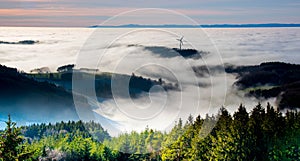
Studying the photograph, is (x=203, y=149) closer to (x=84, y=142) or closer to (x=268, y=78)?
(x=84, y=142)

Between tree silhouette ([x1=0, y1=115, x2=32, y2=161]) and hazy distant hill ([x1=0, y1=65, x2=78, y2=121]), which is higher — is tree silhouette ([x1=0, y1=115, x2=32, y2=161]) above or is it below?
below

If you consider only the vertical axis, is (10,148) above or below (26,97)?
below

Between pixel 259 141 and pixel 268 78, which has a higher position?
pixel 268 78

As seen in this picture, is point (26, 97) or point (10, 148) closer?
point (10, 148)

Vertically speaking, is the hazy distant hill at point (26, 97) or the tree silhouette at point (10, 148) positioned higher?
the hazy distant hill at point (26, 97)

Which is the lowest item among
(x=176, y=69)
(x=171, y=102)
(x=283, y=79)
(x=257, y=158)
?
(x=257, y=158)

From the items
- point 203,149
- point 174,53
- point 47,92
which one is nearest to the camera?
point 174,53

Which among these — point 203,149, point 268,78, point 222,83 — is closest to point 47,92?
point 268,78

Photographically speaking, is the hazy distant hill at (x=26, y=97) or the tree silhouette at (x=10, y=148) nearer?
the tree silhouette at (x=10, y=148)

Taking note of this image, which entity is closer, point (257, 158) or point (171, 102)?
point (171, 102)

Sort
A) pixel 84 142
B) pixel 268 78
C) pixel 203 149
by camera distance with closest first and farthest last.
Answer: pixel 203 149, pixel 84 142, pixel 268 78

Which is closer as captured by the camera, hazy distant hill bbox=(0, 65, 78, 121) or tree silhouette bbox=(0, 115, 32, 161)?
tree silhouette bbox=(0, 115, 32, 161)
